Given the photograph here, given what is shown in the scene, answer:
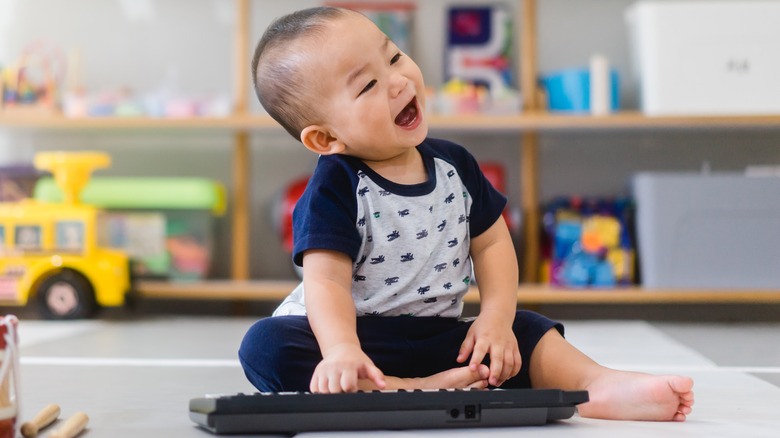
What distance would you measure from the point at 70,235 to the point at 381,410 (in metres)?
1.33

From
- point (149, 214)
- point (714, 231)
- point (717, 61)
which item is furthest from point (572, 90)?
point (149, 214)

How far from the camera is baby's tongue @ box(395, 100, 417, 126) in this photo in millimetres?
823

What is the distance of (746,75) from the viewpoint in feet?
5.70

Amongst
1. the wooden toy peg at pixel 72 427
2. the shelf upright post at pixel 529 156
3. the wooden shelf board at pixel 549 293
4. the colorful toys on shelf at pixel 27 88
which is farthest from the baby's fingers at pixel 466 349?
the colorful toys on shelf at pixel 27 88

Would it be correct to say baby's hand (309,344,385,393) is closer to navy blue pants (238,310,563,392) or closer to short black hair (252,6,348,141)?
navy blue pants (238,310,563,392)

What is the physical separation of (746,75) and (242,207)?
3.94ft

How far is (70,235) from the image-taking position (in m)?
1.77

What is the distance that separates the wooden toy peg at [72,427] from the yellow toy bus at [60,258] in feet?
3.59

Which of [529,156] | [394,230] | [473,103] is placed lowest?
[394,230]

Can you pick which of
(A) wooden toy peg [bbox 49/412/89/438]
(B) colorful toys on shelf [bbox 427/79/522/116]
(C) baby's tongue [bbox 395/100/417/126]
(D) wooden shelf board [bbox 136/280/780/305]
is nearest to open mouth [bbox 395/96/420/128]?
(C) baby's tongue [bbox 395/100/417/126]

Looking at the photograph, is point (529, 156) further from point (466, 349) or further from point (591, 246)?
point (466, 349)

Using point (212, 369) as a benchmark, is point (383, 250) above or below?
above

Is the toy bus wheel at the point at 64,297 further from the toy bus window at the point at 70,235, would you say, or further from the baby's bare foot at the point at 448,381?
the baby's bare foot at the point at 448,381

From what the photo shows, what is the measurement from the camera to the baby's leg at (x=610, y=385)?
27.8 inches
